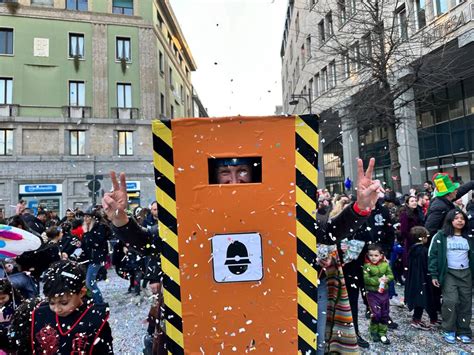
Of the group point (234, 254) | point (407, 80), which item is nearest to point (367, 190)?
point (234, 254)

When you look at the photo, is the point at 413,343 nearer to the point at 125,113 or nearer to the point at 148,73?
the point at 125,113

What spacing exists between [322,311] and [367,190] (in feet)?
3.40

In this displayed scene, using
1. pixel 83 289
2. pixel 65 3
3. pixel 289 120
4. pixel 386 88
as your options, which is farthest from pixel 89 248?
pixel 65 3

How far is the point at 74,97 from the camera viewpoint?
24359mm

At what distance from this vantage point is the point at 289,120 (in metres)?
1.97

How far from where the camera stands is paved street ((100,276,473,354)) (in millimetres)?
4491

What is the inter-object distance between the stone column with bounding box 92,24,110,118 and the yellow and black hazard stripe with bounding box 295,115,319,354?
2475cm

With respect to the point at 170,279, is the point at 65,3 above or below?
above

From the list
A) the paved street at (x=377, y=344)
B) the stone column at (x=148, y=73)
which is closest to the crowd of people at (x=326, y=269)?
the paved street at (x=377, y=344)

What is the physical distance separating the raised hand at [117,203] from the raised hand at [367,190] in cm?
144

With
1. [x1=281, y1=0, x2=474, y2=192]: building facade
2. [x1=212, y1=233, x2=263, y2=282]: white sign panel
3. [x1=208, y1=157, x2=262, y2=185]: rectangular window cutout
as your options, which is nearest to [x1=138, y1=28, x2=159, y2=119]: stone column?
[x1=281, y1=0, x2=474, y2=192]: building facade

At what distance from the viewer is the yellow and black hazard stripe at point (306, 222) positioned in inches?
77.7

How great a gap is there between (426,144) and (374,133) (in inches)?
120

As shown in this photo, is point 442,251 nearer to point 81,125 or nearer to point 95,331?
point 95,331
